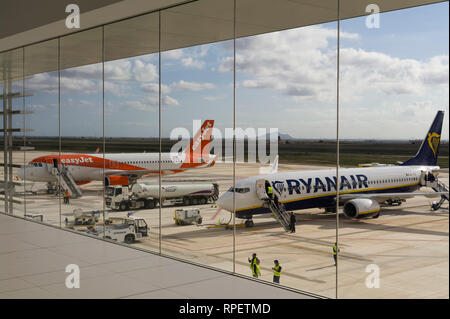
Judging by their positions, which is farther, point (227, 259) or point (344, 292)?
point (227, 259)

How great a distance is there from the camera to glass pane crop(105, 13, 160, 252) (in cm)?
711

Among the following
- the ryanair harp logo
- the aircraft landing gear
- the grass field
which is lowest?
the aircraft landing gear

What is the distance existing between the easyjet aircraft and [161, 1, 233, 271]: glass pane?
47mm

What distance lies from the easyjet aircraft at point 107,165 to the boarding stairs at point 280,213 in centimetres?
164

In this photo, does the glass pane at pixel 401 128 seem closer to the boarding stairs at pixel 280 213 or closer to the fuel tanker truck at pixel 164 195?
the boarding stairs at pixel 280 213

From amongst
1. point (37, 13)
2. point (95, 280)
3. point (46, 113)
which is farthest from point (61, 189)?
point (95, 280)

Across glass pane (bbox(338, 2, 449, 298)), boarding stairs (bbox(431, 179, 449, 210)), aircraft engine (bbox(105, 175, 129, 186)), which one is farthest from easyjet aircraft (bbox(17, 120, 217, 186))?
boarding stairs (bbox(431, 179, 449, 210))

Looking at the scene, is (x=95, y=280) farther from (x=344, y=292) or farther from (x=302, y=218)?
(x=302, y=218)

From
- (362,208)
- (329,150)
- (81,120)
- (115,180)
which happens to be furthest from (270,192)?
(329,150)

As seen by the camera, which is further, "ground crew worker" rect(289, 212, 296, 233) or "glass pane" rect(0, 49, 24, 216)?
"glass pane" rect(0, 49, 24, 216)

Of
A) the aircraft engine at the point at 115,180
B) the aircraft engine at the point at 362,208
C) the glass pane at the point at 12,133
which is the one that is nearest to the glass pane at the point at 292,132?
the aircraft engine at the point at 362,208

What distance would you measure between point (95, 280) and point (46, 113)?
5.56 metres

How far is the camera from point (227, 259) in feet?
22.0

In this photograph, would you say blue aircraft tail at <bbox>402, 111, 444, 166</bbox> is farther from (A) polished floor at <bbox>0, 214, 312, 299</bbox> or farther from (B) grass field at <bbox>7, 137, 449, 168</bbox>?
(A) polished floor at <bbox>0, 214, 312, 299</bbox>
